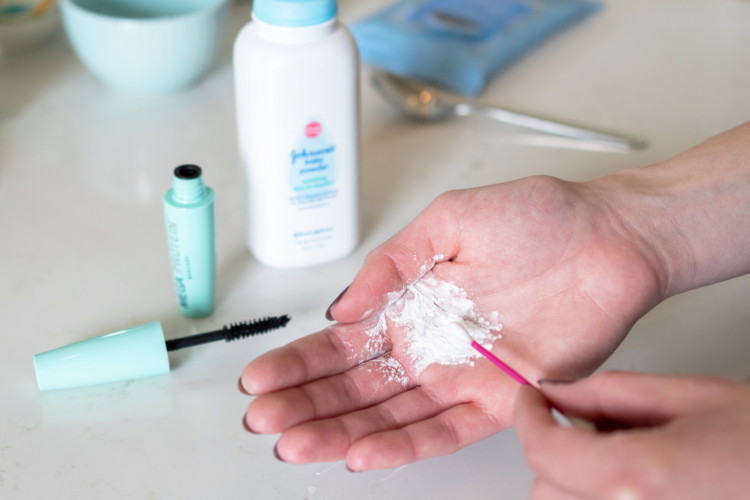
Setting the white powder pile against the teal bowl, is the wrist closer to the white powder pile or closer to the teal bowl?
the white powder pile

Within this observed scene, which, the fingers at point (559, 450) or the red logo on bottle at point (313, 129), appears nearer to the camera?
the fingers at point (559, 450)

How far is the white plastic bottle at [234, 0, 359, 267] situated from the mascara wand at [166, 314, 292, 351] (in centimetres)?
10

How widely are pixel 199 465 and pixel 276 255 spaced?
9.9 inches

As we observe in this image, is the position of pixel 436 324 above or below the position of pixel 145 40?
below

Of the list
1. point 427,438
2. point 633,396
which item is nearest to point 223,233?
point 427,438

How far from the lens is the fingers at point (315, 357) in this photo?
0.64 m

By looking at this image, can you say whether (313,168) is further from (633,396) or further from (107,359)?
(633,396)

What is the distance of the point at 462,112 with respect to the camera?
1076 mm

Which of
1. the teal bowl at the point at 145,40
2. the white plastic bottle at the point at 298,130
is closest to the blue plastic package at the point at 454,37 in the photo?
the teal bowl at the point at 145,40

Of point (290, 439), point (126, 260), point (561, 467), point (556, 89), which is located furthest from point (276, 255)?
point (556, 89)

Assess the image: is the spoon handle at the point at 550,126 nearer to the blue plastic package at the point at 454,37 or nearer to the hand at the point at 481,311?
the blue plastic package at the point at 454,37

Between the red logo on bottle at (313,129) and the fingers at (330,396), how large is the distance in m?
0.21

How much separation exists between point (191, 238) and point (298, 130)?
14 centimetres

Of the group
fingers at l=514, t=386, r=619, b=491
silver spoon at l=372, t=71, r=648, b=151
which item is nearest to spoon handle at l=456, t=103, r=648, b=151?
silver spoon at l=372, t=71, r=648, b=151
